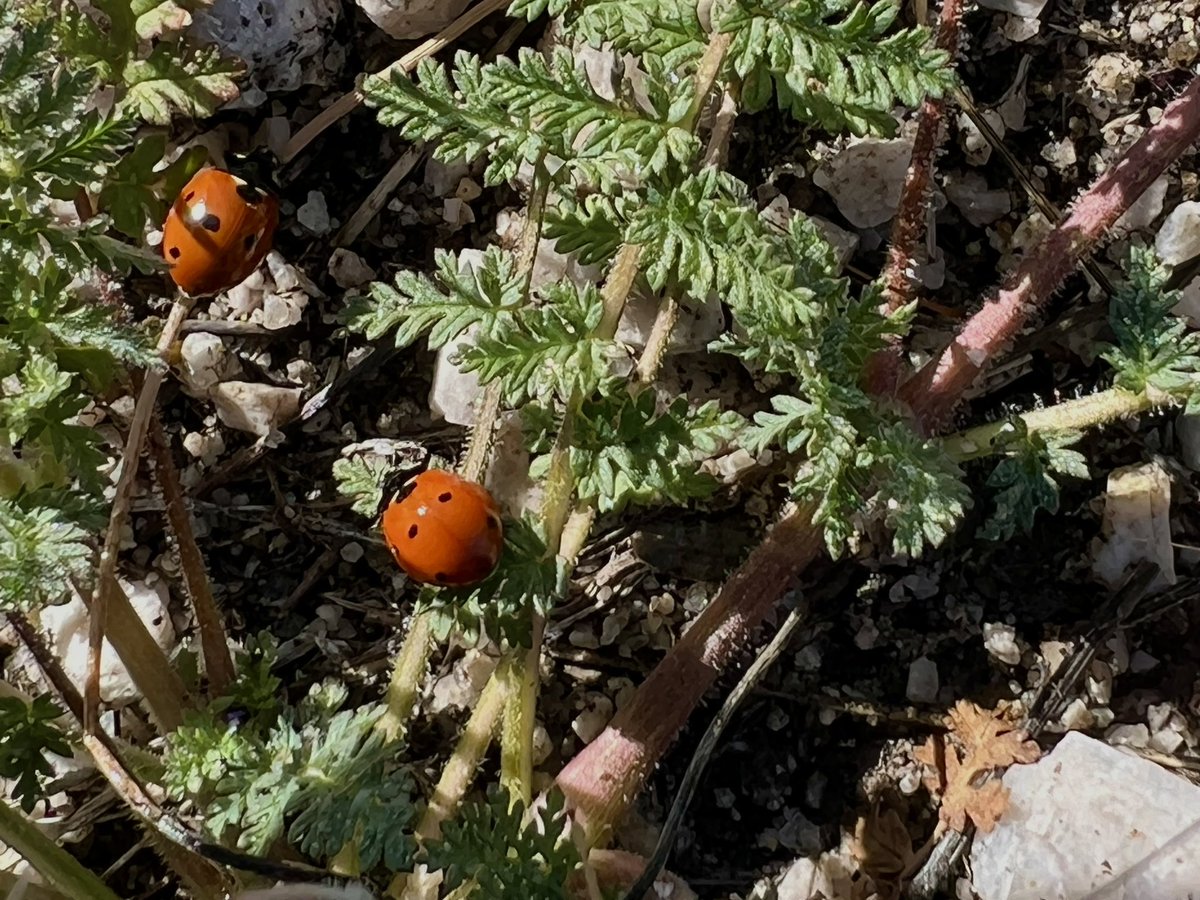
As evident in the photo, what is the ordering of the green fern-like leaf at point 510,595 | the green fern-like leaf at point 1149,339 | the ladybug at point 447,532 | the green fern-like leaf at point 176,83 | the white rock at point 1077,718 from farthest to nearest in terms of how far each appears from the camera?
the white rock at point 1077,718
the green fern-like leaf at point 176,83
the green fern-like leaf at point 1149,339
the green fern-like leaf at point 510,595
the ladybug at point 447,532

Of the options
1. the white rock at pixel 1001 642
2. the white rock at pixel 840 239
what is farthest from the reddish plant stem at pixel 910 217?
the white rock at pixel 1001 642

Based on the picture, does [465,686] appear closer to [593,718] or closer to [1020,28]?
[593,718]

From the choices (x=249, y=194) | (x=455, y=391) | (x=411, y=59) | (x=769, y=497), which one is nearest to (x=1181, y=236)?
(x=769, y=497)

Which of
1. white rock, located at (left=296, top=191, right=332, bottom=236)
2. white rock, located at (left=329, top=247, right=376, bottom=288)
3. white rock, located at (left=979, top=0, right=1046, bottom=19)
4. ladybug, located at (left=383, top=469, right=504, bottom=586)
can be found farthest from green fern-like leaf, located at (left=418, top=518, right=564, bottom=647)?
white rock, located at (left=979, top=0, right=1046, bottom=19)

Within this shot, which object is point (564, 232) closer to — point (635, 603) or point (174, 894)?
point (635, 603)

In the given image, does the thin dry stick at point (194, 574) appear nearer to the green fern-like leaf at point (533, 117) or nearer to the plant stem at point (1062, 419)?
the green fern-like leaf at point (533, 117)
